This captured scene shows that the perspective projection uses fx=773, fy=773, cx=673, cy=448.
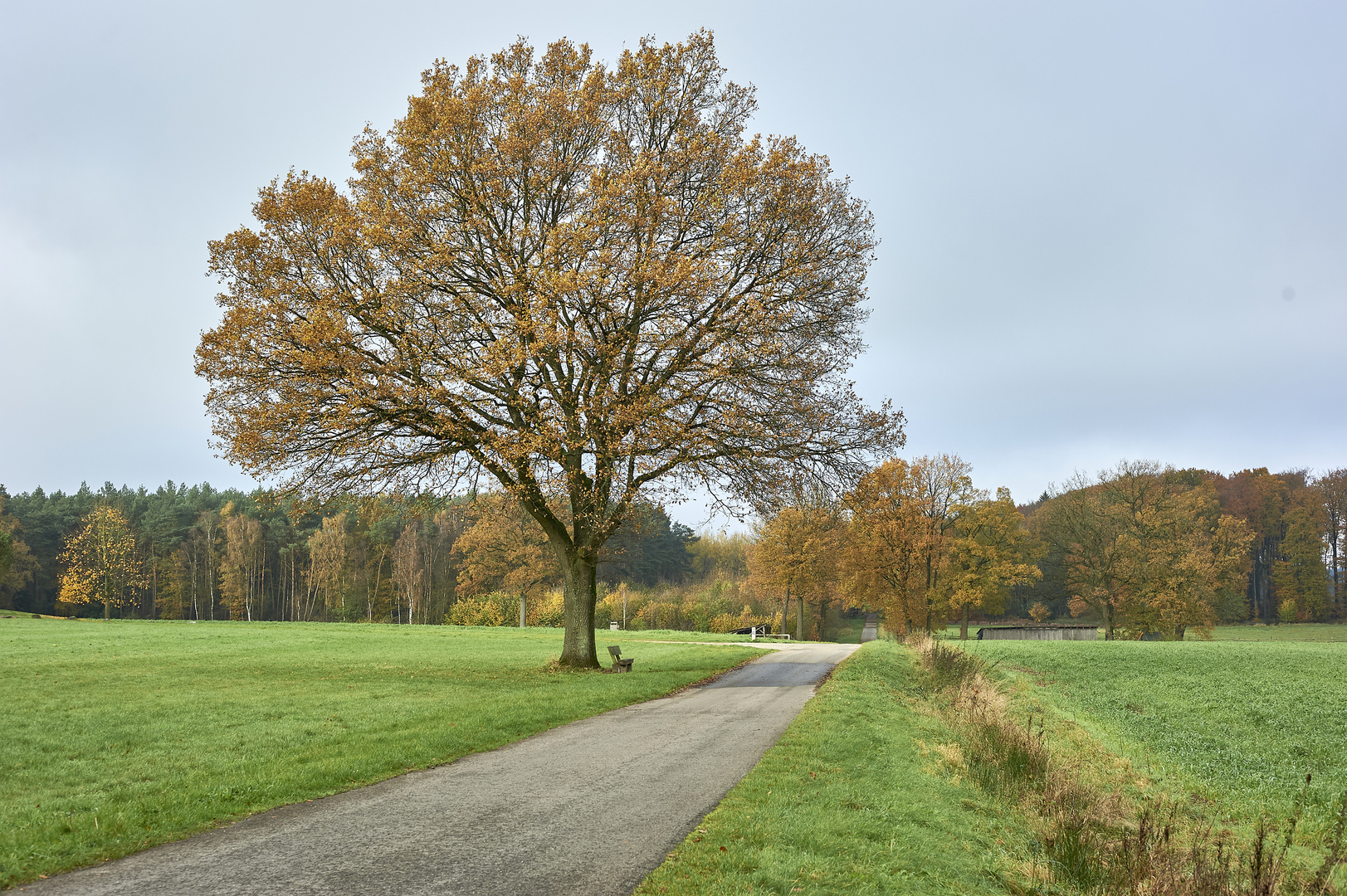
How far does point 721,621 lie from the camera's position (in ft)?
212

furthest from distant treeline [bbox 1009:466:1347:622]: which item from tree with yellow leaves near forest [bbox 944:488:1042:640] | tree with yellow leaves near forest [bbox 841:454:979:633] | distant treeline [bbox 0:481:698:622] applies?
distant treeline [bbox 0:481:698:622]

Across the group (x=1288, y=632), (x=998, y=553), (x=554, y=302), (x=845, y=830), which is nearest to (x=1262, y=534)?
(x=1288, y=632)

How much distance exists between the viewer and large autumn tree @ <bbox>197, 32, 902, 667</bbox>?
18938mm

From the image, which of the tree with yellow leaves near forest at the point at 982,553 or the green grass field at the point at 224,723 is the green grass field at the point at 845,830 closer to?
the green grass field at the point at 224,723

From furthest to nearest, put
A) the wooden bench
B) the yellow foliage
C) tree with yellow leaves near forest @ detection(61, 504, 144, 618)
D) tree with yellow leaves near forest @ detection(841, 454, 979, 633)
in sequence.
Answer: tree with yellow leaves near forest @ detection(61, 504, 144, 618) → the yellow foliage → tree with yellow leaves near forest @ detection(841, 454, 979, 633) → the wooden bench

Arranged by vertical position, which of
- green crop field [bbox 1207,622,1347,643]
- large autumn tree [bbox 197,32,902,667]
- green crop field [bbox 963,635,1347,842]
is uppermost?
large autumn tree [bbox 197,32,902,667]

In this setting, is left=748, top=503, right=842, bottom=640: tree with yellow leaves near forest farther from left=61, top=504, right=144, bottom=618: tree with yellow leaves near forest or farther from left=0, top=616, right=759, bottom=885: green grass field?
left=61, top=504, right=144, bottom=618: tree with yellow leaves near forest

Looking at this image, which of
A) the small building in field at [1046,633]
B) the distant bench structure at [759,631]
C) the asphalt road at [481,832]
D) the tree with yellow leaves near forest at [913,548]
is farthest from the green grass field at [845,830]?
the small building in field at [1046,633]

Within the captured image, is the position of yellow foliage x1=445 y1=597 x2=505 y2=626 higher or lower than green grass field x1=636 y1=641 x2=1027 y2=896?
lower

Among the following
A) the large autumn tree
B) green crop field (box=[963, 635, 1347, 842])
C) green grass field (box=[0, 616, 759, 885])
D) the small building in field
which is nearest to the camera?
green grass field (box=[0, 616, 759, 885])

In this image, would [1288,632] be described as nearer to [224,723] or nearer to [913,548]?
[913,548]

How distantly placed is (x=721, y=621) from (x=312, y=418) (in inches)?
1944

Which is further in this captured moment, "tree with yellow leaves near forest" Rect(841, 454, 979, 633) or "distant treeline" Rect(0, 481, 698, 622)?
"distant treeline" Rect(0, 481, 698, 622)

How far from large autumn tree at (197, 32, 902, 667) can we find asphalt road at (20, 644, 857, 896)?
352 inches
